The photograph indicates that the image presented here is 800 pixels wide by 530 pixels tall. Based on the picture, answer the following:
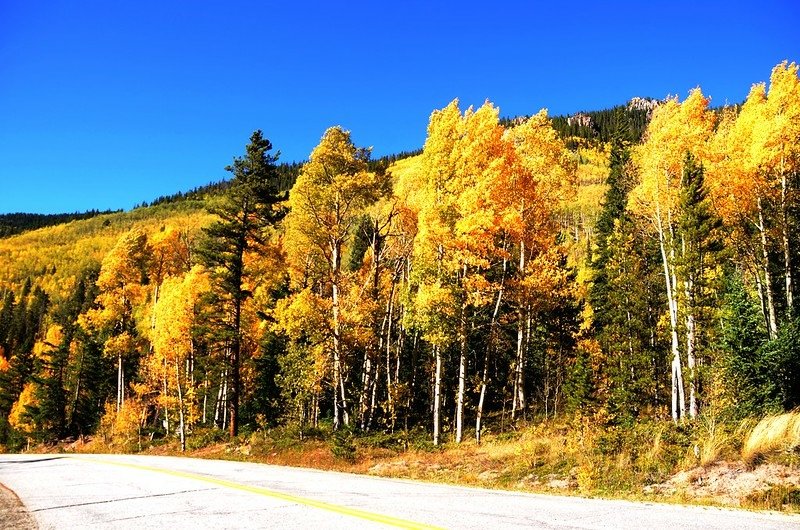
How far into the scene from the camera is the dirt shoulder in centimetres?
712

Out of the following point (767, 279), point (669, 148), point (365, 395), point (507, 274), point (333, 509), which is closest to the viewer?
point (333, 509)

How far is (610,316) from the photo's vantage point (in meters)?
31.7

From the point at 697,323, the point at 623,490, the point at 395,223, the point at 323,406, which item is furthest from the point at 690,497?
the point at 323,406

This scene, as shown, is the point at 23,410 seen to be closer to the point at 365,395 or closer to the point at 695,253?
the point at 365,395

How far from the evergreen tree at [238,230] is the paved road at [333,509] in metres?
15.2

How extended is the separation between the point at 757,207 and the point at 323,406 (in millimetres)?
30712

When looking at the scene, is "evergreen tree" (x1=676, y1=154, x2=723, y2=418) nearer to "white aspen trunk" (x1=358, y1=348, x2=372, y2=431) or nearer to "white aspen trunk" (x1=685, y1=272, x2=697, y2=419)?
"white aspen trunk" (x1=685, y1=272, x2=697, y2=419)

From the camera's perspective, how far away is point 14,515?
318 inches

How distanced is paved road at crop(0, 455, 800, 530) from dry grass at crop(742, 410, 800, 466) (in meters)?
3.82

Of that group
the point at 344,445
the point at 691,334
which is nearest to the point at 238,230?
the point at 344,445

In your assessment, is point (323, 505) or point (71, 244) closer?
point (323, 505)

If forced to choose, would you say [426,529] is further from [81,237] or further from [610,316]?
[81,237]

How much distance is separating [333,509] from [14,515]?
5.44m

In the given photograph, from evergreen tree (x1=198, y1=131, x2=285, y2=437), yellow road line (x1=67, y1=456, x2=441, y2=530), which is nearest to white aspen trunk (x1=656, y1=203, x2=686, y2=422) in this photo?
yellow road line (x1=67, y1=456, x2=441, y2=530)
